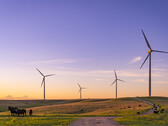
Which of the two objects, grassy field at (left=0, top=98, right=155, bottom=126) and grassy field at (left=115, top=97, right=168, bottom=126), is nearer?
grassy field at (left=115, top=97, right=168, bottom=126)

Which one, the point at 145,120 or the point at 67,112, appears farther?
the point at 67,112

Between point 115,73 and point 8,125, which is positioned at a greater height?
point 115,73

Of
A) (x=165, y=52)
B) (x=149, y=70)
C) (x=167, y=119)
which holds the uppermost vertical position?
(x=165, y=52)

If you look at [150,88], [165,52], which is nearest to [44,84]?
[150,88]

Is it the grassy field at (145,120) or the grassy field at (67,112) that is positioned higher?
the grassy field at (145,120)

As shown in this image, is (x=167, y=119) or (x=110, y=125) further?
(x=167, y=119)

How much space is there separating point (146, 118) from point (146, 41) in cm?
5700

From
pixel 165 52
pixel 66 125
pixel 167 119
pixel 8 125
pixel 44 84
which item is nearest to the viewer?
pixel 66 125

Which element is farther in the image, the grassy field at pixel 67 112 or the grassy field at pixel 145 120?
the grassy field at pixel 67 112

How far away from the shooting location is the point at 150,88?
9669 cm

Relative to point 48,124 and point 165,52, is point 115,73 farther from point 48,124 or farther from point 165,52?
point 48,124

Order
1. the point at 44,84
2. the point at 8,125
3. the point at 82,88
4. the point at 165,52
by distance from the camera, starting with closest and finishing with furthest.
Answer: the point at 8,125 → the point at 165,52 → the point at 44,84 → the point at 82,88

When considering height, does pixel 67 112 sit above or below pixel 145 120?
below

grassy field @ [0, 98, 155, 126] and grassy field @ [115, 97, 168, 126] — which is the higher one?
grassy field @ [115, 97, 168, 126]
